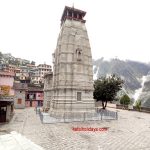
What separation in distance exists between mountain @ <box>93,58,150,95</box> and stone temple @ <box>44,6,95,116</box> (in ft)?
453

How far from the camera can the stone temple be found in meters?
29.2

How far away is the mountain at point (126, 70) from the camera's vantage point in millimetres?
169875

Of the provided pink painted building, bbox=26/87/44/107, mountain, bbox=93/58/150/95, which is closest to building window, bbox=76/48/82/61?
pink painted building, bbox=26/87/44/107

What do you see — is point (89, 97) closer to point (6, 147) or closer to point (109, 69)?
point (6, 147)

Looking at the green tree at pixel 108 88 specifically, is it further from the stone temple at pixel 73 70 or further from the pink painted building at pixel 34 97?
the pink painted building at pixel 34 97

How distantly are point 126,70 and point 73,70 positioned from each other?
155 m

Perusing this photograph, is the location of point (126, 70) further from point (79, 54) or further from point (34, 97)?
point (79, 54)

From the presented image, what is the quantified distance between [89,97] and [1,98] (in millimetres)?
14135

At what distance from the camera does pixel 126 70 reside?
177 m

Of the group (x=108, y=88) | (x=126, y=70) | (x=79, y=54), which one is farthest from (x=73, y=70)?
(x=126, y=70)

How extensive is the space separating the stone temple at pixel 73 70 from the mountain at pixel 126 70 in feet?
453

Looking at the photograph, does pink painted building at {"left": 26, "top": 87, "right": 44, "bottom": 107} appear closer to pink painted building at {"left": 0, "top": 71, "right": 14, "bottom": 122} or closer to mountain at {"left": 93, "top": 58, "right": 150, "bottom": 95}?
pink painted building at {"left": 0, "top": 71, "right": 14, "bottom": 122}

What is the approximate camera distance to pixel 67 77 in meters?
29.5

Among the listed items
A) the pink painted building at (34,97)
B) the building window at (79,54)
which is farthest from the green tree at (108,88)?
the pink painted building at (34,97)
